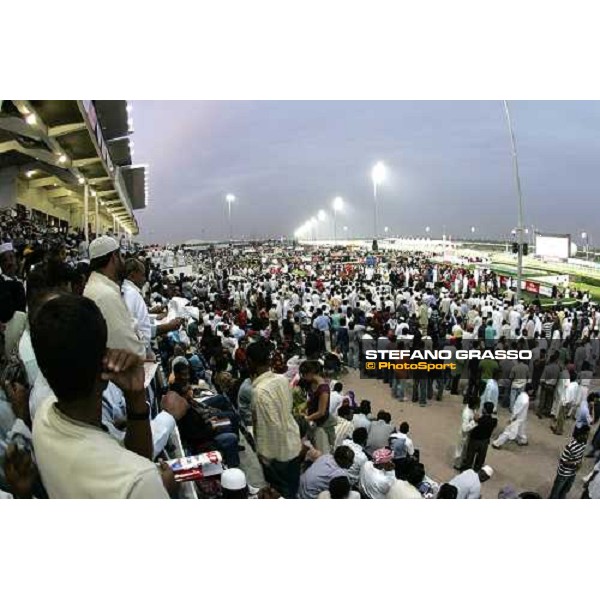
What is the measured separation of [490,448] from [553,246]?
18.6m

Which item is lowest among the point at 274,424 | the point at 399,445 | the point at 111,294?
the point at 399,445

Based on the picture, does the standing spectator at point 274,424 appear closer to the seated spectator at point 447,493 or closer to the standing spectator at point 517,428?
the seated spectator at point 447,493

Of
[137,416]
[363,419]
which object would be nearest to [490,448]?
[363,419]

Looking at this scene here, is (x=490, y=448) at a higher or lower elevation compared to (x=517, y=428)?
lower

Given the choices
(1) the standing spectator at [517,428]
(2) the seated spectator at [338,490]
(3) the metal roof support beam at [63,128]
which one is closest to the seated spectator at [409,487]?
(2) the seated spectator at [338,490]

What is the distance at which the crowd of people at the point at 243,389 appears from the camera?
1.78 meters

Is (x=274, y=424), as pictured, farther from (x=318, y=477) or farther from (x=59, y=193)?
(x=59, y=193)

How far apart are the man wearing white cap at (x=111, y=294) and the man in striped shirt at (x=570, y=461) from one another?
16.8 ft

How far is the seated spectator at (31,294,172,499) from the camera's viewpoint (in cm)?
171

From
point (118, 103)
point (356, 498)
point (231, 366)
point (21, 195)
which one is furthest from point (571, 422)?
point (21, 195)

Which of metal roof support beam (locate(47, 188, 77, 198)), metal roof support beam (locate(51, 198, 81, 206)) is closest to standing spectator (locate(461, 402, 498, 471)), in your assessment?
metal roof support beam (locate(47, 188, 77, 198))

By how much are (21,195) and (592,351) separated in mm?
22143

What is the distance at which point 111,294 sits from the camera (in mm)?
3566


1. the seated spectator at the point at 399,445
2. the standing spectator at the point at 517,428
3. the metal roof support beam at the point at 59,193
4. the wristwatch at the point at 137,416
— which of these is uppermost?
the metal roof support beam at the point at 59,193
